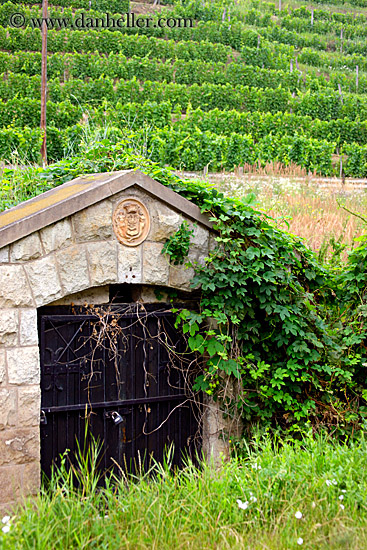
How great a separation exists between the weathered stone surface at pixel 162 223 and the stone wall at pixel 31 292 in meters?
0.27

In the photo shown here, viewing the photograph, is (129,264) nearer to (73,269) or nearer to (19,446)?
(73,269)

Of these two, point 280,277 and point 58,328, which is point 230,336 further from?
point 58,328

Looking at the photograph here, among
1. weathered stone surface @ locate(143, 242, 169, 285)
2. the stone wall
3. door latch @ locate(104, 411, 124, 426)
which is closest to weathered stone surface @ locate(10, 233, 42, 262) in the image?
the stone wall

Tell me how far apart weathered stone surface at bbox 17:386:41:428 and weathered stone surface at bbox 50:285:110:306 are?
714 mm

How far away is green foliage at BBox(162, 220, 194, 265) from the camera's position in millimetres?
4516

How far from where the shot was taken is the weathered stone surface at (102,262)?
14.1 ft

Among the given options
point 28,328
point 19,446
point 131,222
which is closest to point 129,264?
point 131,222

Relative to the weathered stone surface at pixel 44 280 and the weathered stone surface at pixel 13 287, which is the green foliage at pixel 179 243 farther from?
the weathered stone surface at pixel 13 287

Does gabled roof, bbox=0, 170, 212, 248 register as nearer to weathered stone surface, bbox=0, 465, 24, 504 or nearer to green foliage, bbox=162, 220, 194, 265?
green foliage, bbox=162, 220, 194, 265

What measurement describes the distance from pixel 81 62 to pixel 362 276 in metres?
19.2

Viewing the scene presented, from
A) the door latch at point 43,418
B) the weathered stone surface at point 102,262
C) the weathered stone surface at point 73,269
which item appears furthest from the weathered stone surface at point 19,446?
the weathered stone surface at point 102,262

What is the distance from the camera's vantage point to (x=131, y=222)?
4.44 metres

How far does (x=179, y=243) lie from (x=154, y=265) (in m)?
0.28

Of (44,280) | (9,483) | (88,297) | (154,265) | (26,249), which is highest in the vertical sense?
(26,249)
